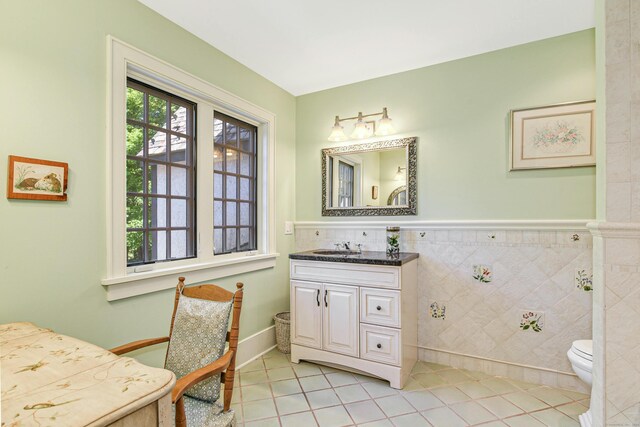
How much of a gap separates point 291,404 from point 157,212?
1.56 meters

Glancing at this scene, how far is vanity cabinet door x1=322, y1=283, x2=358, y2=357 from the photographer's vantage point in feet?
8.07

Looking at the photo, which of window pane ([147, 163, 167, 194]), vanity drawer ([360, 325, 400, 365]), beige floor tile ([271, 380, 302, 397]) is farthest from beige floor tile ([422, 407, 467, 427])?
window pane ([147, 163, 167, 194])

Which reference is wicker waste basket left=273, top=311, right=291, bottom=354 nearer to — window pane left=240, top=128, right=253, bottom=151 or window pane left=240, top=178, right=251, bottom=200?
window pane left=240, top=178, right=251, bottom=200

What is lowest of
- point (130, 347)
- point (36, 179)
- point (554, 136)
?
point (130, 347)

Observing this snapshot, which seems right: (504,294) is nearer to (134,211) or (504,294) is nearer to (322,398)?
(322,398)

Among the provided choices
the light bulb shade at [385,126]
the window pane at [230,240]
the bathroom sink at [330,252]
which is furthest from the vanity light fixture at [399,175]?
the window pane at [230,240]

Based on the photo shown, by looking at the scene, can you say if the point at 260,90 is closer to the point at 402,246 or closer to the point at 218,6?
the point at 218,6

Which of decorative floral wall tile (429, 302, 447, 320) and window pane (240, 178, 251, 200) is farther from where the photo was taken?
window pane (240, 178, 251, 200)

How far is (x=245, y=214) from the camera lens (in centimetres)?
296

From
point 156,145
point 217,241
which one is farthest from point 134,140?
point 217,241

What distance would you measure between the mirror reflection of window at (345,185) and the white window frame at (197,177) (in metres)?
0.66

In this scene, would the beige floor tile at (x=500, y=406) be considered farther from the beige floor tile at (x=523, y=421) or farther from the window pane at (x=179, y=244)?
the window pane at (x=179, y=244)

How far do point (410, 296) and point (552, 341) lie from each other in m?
1.04

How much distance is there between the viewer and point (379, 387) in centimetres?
231
